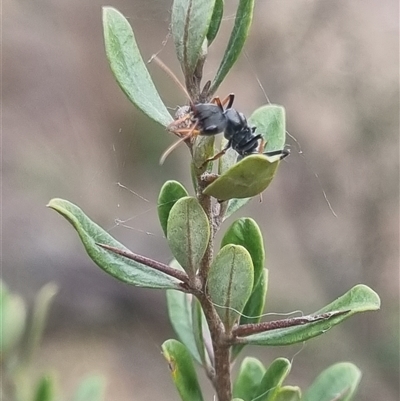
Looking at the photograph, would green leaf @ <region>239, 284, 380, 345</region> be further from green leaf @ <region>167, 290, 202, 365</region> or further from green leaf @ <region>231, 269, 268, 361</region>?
green leaf @ <region>167, 290, 202, 365</region>

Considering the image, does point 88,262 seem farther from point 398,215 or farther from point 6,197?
point 398,215

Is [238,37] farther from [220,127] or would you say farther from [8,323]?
[8,323]

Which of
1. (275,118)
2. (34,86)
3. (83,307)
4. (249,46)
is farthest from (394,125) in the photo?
(34,86)

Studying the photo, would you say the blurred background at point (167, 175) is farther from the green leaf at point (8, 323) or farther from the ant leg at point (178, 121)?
the ant leg at point (178, 121)

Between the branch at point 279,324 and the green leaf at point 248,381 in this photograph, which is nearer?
the branch at point 279,324

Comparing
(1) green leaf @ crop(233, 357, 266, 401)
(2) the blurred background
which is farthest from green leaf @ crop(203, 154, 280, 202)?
(2) the blurred background

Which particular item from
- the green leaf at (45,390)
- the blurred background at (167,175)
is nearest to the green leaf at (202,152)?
the green leaf at (45,390)

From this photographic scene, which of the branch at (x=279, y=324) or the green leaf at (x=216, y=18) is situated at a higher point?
the green leaf at (x=216, y=18)
